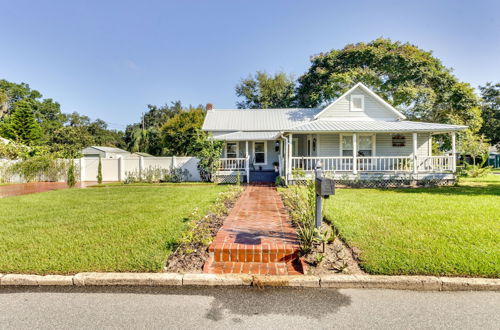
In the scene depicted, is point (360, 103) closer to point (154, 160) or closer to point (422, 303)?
point (154, 160)

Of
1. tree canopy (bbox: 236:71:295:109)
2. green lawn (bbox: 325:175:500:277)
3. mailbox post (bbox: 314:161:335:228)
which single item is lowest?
green lawn (bbox: 325:175:500:277)

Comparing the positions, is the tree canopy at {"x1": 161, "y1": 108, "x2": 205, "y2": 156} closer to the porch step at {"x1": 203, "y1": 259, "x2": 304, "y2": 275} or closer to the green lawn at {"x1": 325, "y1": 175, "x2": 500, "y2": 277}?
the green lawn at {"x1": 325, "y1": 175, "x2": 500, "y2": 277}

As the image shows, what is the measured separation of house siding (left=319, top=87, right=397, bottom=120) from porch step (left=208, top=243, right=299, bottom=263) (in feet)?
47.4

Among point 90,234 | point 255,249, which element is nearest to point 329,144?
point 255,249

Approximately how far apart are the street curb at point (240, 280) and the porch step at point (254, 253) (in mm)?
539

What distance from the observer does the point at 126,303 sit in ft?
10.1

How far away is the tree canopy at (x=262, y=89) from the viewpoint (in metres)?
36.1

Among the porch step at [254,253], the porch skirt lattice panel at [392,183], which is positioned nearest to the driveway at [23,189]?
the porch step at [254,253]

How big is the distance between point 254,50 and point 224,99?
637 inches

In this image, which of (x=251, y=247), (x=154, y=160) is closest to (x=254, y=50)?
(x=154, y=160)

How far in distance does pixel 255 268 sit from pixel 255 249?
322 millimetres

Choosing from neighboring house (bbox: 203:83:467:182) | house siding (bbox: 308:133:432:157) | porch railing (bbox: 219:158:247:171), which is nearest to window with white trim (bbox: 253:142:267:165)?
neighboring house (bbox: 203:83:467:182)

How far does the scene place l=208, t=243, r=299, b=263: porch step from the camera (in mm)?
4129

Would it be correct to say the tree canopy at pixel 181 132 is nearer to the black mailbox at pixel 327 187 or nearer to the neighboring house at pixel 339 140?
the neighboring house at pixel 339 140
